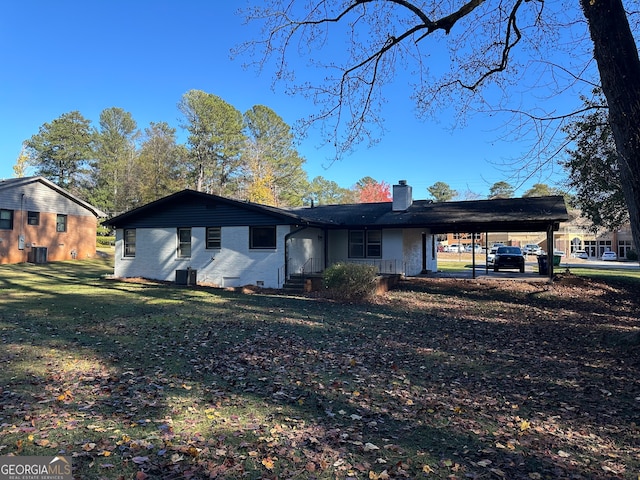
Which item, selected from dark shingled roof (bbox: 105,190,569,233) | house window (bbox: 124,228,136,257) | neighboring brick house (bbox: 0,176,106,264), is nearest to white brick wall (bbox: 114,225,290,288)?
house window (bbox: 124,228,136,257)

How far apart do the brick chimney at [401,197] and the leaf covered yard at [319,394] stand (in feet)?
34.6

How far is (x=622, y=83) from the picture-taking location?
5.48 meters

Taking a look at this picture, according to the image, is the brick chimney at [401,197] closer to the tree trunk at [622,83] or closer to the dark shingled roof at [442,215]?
the dark shingled roof at [442,215]

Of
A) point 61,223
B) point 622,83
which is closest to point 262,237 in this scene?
point 622,83

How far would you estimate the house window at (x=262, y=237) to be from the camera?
17.2 metres

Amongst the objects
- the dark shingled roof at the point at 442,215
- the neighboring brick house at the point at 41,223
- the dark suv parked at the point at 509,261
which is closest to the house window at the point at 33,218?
the neighboring brick house at the point at 41,223

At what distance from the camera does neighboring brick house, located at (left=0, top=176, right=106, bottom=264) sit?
82.7 ft

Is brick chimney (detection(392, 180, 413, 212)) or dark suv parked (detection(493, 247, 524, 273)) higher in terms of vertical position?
brick chimney (detection(392, 180, 413, 212))

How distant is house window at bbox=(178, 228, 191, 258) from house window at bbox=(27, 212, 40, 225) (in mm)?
14476

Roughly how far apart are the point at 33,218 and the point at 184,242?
584 inches

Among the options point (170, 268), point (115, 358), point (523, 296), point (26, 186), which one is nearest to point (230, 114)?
point (26, 186)

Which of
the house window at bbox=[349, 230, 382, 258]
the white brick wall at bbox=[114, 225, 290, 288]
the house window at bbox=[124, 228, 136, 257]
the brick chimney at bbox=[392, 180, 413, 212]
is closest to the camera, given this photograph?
the white brick wall at bbox=[114, 225, 290, 288]

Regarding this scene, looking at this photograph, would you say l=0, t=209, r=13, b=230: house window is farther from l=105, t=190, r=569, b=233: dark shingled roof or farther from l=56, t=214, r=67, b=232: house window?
l=105, t=190, r=569, b=233: dark shingled roof

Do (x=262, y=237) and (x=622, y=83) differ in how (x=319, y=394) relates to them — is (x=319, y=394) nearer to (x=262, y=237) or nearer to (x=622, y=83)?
(x=622, y=83)
